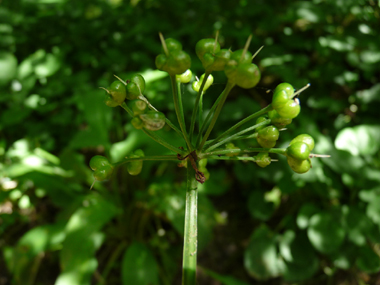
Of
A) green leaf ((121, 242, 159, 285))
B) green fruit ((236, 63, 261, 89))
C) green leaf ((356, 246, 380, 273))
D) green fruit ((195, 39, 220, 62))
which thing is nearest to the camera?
green fruit ((236, 63, 261, 89))

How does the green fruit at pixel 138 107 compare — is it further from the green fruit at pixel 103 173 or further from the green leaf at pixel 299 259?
the green leaf at pixel 299 259

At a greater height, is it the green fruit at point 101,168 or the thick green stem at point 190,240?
the green fruit at point 101,168

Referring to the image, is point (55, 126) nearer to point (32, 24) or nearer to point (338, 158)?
point (32, 24)

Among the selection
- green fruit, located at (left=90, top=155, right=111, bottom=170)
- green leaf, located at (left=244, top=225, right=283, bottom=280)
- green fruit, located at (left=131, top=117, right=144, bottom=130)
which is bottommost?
green leaf, located at (left=244, top=225, right=283, bottom=280)

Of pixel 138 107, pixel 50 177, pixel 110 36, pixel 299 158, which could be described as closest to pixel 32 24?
pixel 110 36

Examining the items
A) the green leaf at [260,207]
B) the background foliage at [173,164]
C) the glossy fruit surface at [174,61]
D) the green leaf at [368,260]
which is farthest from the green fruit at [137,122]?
the green leaf at [368,260]

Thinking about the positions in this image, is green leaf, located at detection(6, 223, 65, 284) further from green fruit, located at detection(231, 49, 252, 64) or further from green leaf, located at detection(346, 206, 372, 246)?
green fruit, located at detection(231, 49, 252, 64)

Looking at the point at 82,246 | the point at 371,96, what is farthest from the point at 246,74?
the point at 371,96

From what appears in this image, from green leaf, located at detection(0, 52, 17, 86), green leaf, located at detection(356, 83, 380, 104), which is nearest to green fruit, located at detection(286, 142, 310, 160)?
green leaf, located at detection(356, 83, 380, 104)
